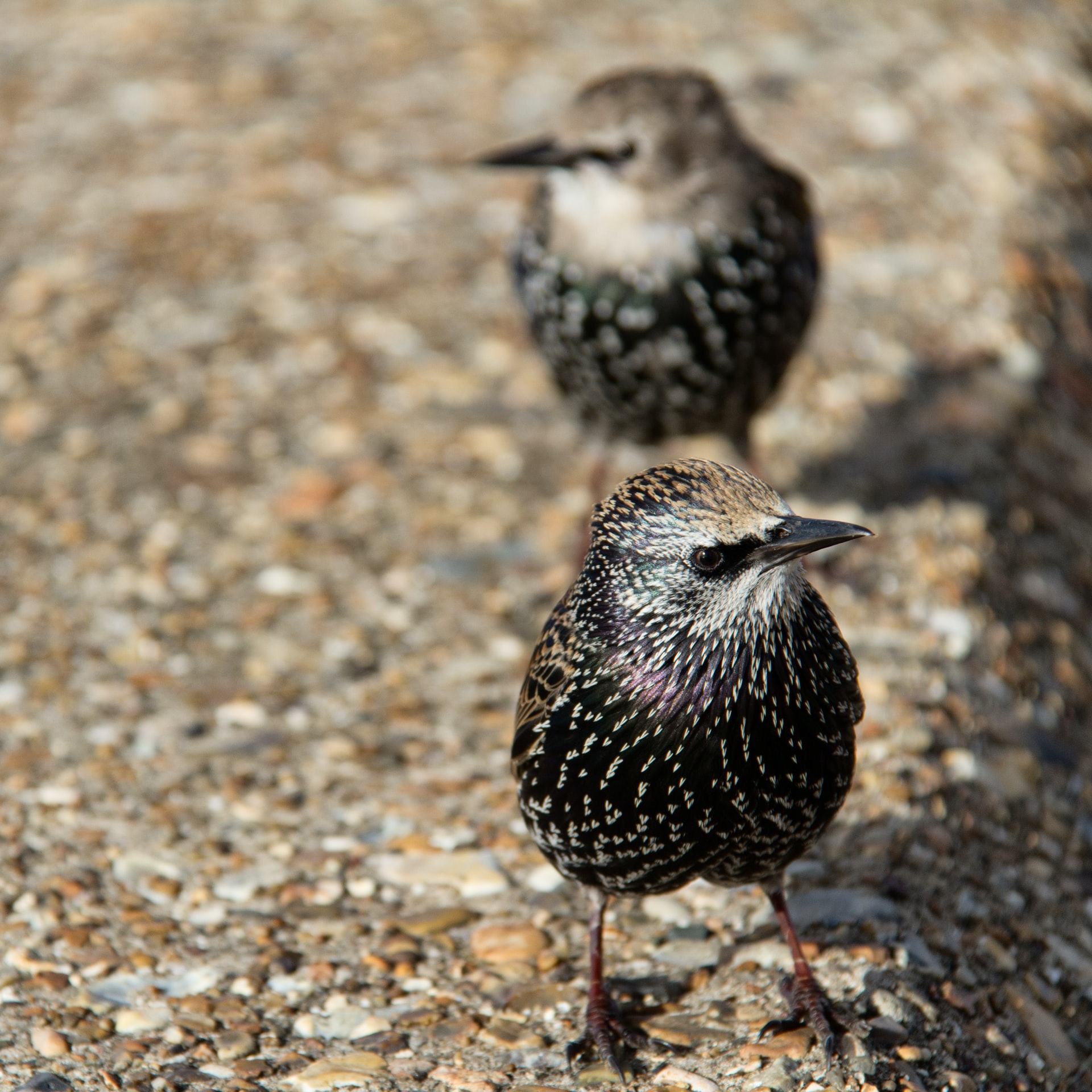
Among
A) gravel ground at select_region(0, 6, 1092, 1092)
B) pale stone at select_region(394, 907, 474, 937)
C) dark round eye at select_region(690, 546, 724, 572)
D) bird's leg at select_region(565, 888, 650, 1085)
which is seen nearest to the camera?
dark round eye at select_region(690, 546, 724, 572)

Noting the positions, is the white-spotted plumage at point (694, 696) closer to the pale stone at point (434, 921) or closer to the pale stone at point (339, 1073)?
the pale stone at point (339, 1073)

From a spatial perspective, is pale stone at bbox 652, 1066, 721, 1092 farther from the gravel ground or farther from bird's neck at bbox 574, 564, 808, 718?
bird's neck at bbox 574, 564, 808, 718

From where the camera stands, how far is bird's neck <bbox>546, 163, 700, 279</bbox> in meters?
4.73

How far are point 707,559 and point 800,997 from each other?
1000 mm

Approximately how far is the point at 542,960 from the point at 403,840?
1.94 feet

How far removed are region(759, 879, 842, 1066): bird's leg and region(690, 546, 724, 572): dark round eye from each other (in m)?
0.81

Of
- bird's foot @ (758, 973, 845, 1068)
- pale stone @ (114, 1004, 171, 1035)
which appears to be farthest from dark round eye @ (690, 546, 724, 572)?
pale stone @ (114, 1004, 171, 1035)

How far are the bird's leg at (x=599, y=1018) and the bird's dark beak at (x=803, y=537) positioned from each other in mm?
903

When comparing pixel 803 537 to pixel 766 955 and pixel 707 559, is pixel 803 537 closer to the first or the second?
pixel 707 559

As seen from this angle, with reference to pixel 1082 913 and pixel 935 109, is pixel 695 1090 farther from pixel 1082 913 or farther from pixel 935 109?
pixel 935 109

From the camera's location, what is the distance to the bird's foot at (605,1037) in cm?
321

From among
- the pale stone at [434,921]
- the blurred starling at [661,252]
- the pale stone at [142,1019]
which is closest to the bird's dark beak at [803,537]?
the pale stone at [434,921]

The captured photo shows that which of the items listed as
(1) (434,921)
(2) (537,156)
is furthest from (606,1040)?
(2) (537,156)

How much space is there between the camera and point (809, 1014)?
10.4 feet
